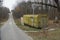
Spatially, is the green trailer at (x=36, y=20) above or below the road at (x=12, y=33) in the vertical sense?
above

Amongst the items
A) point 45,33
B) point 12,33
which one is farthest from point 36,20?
point 12,33

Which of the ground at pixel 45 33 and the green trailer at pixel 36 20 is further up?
the green trailer at pixel 36 20

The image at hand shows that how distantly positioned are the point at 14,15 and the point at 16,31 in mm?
319

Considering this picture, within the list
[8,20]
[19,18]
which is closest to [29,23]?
[19,18]

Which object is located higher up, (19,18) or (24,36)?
(19,18)

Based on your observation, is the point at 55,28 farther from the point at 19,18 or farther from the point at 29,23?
the point at 19,18

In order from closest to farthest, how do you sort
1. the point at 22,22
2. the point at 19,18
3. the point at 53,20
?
the point at 53,20
the point at 19,18
the point at 22,22

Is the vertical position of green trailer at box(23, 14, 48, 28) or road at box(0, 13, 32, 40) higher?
green trailer at box(23, 14, 48, 28)

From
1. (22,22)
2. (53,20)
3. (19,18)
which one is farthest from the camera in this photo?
(22,22)

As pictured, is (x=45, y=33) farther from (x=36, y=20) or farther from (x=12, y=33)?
(x=12, y=33)

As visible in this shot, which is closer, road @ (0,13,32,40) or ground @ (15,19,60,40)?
ground @ (15,19,60,40)

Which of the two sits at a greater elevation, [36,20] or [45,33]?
[36,20]

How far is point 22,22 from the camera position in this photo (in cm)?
173

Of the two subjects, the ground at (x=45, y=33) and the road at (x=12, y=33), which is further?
the road at (x=12, y=33)
